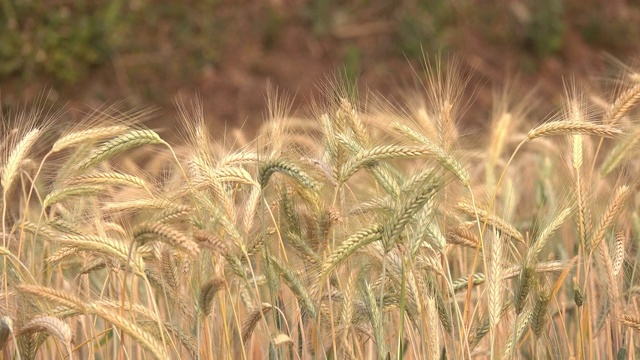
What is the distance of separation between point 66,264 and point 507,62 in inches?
250

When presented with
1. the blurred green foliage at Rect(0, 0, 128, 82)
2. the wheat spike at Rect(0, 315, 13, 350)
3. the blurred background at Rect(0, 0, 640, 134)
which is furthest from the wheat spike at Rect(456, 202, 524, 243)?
the blurred green foliage at Rect(0, 0, 128, 82)

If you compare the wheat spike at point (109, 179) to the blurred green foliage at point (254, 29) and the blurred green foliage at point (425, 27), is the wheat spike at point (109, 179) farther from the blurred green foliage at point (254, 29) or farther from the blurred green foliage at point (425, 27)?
the blurred green foliage at point (425, 27)

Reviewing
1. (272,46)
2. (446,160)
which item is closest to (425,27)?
(272,46)

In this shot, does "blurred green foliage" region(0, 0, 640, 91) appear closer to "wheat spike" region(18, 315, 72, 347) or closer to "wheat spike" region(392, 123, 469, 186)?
"wheat spike" region(392, 123, 469, 186)

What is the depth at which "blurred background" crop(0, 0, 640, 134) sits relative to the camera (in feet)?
24.3

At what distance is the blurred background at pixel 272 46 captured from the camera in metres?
7.39

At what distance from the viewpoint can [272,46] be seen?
27.0 ft

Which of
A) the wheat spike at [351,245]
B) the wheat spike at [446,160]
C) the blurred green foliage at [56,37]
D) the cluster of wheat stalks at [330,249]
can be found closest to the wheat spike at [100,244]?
the cluster of wheat stalks at [330,249]

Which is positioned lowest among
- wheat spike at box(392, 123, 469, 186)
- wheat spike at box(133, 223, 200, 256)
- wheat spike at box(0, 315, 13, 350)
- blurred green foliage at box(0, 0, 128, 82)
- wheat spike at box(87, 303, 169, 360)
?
wheat spike at box(87, 303, 169, 360)

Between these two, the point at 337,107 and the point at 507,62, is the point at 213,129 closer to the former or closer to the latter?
the point at 507,62

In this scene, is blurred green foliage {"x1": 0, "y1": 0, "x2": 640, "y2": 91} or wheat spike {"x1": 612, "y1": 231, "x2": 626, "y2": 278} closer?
wheat spike {"x1": 612, "y1": 231, "x2": 626, "y2": 278}

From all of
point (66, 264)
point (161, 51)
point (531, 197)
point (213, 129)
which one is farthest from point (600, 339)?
point (161, 51)

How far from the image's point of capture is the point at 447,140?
2293 mm

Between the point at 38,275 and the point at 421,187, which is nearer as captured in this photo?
the point at 421,187
